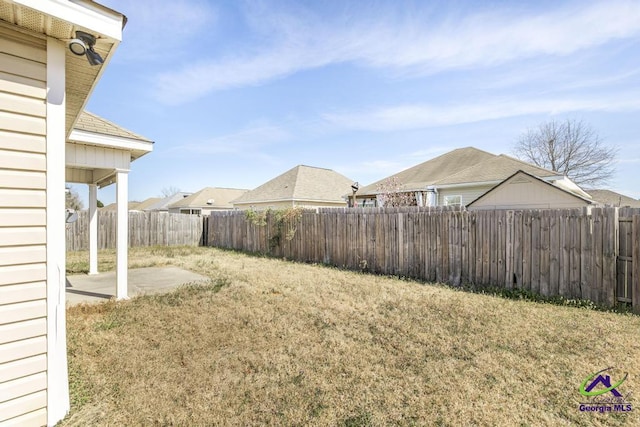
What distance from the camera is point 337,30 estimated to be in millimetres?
9266

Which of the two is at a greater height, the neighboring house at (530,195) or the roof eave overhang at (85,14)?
the roof eave overhang at (85,14)

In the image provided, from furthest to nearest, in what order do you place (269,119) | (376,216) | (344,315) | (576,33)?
(269,119)
(376,216)
(576,33)
(344,315)

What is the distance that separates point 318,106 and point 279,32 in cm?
560

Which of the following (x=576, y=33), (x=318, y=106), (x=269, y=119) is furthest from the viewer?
(x=269, y=119)

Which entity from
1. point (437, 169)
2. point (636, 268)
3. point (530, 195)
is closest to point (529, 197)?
point (530, 195)

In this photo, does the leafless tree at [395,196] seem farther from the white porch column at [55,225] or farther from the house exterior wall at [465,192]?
the white porch column at [55,225]

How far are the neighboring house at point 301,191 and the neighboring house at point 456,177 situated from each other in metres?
3.36

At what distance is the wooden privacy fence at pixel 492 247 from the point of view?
5.04m

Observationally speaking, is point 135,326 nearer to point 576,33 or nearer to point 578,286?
point 578,286

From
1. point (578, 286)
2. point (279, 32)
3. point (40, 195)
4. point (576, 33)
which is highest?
point (279, 32)

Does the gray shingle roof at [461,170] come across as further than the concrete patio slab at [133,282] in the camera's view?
Yes

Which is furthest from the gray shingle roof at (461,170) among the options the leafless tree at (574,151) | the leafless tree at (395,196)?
the leafless tree at (574,151)

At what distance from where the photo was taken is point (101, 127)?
18.4 feet

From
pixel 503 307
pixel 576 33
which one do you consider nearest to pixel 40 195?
pixel 503 307
